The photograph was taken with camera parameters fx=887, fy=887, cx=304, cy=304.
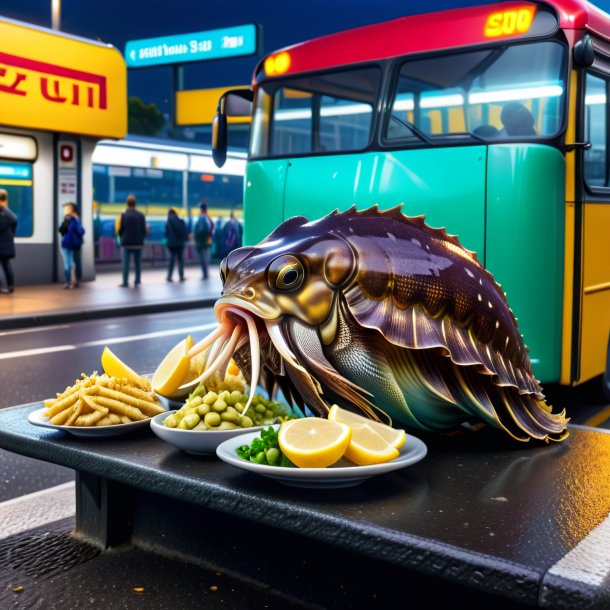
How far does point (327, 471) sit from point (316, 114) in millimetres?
5643

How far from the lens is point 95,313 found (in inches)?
585

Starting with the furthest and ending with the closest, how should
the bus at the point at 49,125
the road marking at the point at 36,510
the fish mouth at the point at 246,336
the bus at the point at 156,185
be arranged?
the bus at the point at 156,185
the bus at the point at 49,125
the road marking at the point at 36,510
the fish mouth at the point at 246,336

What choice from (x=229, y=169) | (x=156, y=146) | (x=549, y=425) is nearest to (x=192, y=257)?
(x=229, y=169)

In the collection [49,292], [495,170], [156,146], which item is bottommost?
[49,292]

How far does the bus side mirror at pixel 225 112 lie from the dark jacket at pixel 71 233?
1038 centimetres

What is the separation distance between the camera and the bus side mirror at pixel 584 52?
243 inches

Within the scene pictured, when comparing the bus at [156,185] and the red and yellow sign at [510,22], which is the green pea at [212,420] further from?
the bus at [156,185]

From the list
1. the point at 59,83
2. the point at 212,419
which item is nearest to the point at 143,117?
the point at 59,83

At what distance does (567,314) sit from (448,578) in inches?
181

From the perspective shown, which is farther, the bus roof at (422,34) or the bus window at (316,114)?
the bus window at (316,114)

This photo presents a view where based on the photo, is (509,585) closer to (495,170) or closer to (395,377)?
(395,377)

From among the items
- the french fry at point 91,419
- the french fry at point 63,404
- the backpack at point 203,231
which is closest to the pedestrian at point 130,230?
the backpack at point 203,231

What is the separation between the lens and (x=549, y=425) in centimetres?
311

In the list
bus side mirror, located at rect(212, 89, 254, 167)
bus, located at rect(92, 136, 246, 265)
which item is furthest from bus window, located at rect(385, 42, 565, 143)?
bus, located at rect(92, 136, 246, 265)
